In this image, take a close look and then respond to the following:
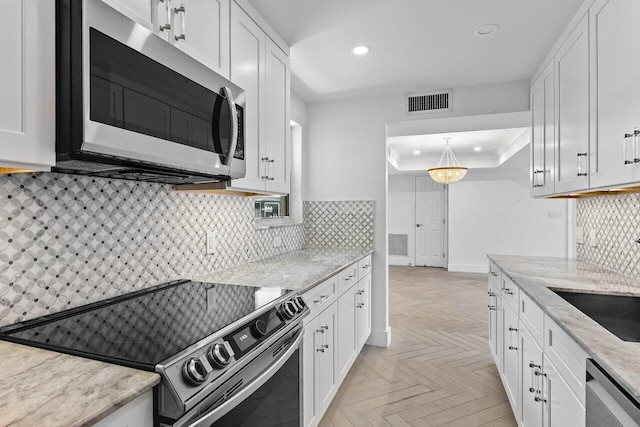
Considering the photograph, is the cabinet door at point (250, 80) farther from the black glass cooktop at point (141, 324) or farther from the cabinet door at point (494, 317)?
the cabinet door at point (494, 317)

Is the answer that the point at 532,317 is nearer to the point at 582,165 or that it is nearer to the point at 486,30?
the point at 582,165

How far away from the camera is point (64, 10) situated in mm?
944

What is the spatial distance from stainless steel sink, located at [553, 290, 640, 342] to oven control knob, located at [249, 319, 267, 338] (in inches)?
60.1

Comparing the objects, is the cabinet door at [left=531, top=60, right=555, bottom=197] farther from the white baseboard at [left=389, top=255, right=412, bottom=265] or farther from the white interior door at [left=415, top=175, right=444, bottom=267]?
the white baseboard at [left=389, top=255, right=412, bottom=265]

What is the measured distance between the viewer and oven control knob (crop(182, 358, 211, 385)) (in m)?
Answer: 0.89

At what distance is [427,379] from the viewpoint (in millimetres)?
2721

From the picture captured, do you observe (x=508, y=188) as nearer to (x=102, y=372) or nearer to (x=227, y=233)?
(x=227, y=233)

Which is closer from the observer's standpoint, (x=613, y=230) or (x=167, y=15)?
(x=167, y=15)

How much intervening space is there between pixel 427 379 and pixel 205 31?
9.11 feet

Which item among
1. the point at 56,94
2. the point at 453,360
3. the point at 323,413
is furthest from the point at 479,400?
the point at 56,94

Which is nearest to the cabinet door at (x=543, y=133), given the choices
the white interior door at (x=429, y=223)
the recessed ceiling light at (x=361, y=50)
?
the recessed ceiling light at (x=361, y=50)

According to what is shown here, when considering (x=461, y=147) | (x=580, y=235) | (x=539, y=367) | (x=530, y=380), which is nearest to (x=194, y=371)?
(x=539, y=367)

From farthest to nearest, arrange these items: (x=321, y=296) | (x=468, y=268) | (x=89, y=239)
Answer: (x=468, y=268), (x=321, y=296), (x=89, y=239)

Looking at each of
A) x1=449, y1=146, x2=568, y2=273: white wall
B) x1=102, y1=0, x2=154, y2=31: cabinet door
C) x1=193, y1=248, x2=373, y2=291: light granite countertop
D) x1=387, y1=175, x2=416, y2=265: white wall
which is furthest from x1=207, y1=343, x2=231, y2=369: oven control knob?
x1=387, y1=175, x2=416, y2=265: white wall
